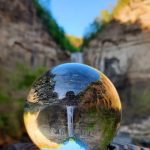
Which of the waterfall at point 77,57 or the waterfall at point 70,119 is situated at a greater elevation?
the waterfall at point 77,57

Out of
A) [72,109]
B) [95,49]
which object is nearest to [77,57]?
[95,49]

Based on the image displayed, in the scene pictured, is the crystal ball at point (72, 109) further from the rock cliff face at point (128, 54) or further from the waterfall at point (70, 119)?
the rock cliff face at point (128, 54)

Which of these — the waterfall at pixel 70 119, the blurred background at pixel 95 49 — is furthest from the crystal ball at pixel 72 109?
the blurred background at pixel 95 49

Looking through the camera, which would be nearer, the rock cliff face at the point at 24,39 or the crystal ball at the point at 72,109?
the crystal ball at the point at 72,109

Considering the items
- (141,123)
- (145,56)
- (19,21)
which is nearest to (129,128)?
(141,123)

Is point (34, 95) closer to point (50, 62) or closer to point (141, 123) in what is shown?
point (141, 123)
